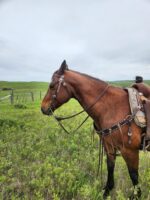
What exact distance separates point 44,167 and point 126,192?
2063 millimetres

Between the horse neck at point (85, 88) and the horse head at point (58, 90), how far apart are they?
0.37ft

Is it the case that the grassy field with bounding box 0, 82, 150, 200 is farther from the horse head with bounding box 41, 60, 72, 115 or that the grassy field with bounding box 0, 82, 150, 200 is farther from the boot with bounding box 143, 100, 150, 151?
the horse head with bounding box 41, 60, 72, 115

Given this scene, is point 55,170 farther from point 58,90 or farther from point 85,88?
point 85,88

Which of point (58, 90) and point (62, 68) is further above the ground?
→ point (62, 68)

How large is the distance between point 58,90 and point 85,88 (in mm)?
545

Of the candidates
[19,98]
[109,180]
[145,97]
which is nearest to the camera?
[145,97]

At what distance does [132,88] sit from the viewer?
6.30 metres

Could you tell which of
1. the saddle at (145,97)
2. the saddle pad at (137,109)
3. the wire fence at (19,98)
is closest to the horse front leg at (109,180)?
the saddle at (145,97)

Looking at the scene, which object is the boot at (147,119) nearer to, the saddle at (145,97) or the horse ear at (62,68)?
the saddle at (145,97)

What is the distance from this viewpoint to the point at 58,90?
6.16 metres

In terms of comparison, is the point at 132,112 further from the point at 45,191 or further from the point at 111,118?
the point at 45,191

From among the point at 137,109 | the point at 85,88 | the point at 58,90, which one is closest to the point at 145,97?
the point at 137,109

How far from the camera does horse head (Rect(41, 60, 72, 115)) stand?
6133 millimetres

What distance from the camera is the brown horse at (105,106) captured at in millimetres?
5918
